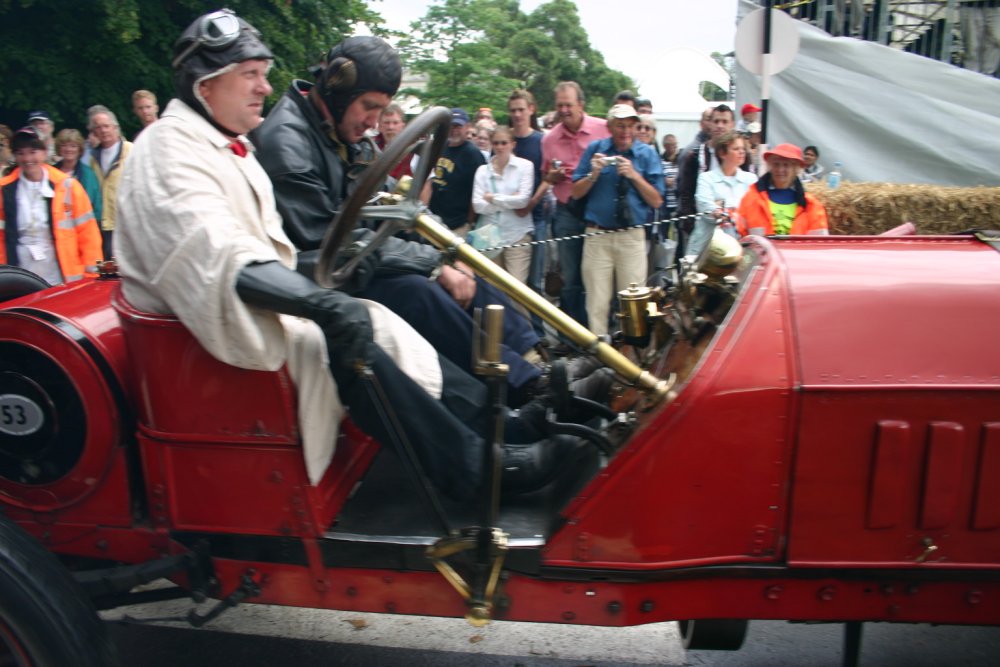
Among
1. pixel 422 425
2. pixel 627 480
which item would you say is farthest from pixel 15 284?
pixel 627 480

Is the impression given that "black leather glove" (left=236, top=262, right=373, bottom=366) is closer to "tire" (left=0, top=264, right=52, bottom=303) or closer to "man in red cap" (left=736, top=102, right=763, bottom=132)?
"tire" (left=0, top=264, right=52, bottom=303)

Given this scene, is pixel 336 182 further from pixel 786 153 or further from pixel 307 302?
pixel 786 153

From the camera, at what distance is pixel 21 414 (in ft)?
7.45

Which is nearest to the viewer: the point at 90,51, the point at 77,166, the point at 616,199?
the point at 616,199

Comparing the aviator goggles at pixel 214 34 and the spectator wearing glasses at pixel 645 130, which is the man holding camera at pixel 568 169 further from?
Answer: the aviator goggles at pixel 214 34

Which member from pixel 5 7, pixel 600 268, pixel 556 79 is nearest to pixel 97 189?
pixel 600 268

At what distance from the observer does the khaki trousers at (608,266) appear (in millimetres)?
5805

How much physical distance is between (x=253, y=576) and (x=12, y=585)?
0.55 meters

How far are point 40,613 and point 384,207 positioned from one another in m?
1.25

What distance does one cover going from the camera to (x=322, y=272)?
2.05 meters

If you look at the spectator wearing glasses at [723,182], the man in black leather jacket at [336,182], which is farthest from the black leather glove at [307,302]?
the spectator wearing glasses at [723,182]

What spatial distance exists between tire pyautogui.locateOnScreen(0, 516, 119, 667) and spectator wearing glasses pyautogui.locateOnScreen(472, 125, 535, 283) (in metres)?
4.44

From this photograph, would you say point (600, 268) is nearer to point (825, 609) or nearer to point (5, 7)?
point (825, 609)

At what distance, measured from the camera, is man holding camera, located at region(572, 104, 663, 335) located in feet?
18.5
